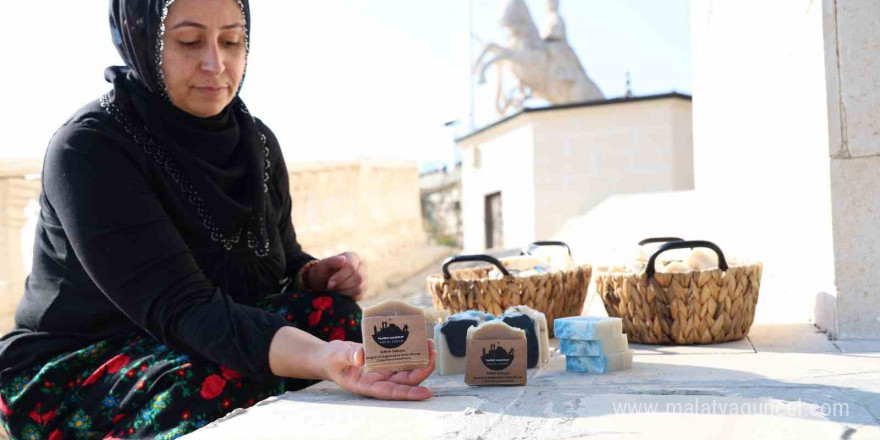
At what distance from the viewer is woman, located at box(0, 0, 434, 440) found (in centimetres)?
165

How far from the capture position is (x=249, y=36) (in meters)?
2.07

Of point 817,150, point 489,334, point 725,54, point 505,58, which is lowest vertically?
point 489,334

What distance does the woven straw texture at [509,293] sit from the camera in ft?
8.59

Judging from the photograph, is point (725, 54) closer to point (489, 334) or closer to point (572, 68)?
point (489, 334)

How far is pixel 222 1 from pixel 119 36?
282 mm

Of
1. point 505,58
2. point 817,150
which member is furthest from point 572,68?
point 817,150

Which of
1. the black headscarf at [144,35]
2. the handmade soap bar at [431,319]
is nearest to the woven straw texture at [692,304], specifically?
the handmade soap bar at [431,319]

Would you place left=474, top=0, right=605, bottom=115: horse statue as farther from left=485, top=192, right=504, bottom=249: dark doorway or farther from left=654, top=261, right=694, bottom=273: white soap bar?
left=654, top=261, right=694, bottom=273: white soap bar

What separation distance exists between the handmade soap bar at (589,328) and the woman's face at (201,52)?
985 mm

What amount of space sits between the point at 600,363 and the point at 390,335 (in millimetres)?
600

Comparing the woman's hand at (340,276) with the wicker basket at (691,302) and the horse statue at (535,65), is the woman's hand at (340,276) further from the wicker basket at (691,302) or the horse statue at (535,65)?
the horse statue at (535,65)

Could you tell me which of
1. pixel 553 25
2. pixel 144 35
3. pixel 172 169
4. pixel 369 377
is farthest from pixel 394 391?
pixel 553 25

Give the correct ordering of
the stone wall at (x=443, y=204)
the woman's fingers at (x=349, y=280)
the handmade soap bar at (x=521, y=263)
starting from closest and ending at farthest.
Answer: the woman's fingers at (x=349, y=280) → the handmade soap bar at (x=521, y=263) → the stone wall at (x=443, y=204)

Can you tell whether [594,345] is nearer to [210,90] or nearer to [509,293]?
[509,293]
